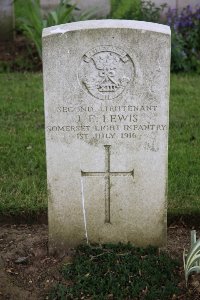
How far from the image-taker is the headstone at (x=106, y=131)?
367 cm

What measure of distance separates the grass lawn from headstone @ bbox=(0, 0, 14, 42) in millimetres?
1526

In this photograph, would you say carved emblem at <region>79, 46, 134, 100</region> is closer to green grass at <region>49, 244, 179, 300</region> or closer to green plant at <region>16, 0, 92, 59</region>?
green grass at <region>49, 244, 179, 300</region>

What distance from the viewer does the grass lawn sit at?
464cm

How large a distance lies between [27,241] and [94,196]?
23.7 inches

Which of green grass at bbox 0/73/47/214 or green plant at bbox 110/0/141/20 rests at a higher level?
green plant at bbox 110/0/141/20

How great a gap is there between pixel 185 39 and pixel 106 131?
460cm

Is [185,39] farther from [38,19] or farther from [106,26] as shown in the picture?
[106,26]

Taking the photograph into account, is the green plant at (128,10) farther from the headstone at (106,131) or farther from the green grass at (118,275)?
the green grass at (118,275)

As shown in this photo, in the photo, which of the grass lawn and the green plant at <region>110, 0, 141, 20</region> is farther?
the green plant at <region>110, 0, 141, 20</region>

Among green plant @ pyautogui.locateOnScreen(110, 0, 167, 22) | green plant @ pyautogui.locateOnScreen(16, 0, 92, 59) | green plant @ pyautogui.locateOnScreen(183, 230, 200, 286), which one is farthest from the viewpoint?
green plant @ pyautogui.locateOnScreen(110, 0, 167, 22)

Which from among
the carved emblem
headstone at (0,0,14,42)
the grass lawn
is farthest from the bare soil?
headstone at (0,0,14,42)

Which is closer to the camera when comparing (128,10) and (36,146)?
(36,146)

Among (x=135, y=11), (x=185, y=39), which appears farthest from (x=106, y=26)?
(x=135, y=11)

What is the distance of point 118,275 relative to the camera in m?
3.75
